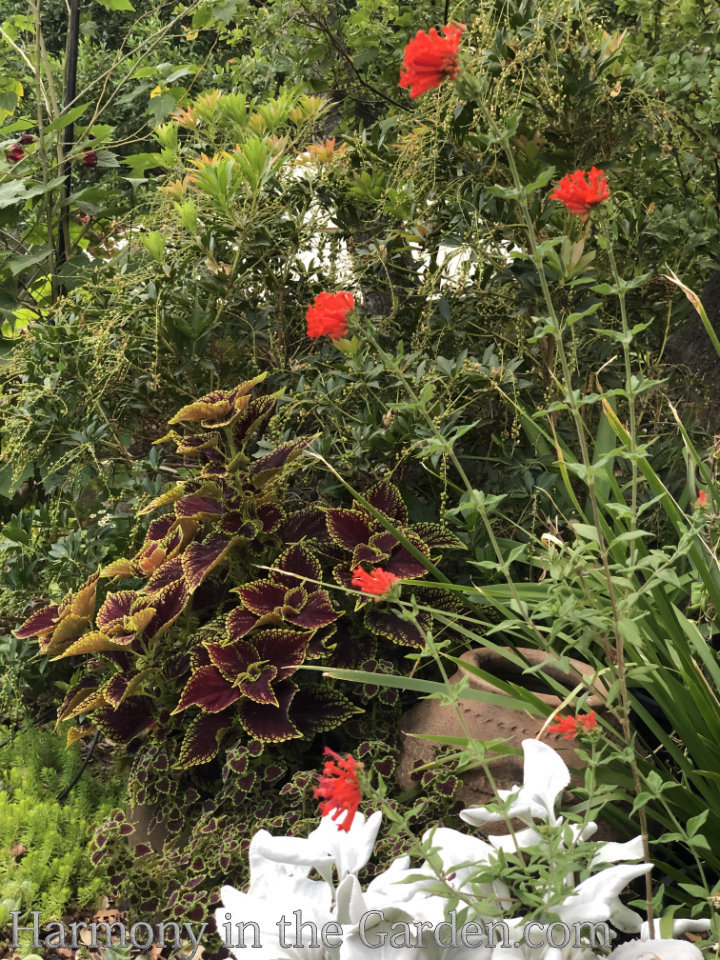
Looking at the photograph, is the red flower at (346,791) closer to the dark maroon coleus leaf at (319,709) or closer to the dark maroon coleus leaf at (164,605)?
the dark maroon coleus leaf at (319,709)

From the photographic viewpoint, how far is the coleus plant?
78.2 inches

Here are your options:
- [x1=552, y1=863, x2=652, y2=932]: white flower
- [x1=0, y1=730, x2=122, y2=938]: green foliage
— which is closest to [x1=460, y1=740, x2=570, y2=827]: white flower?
[x1=552, y1=863, x2=652, y2=932]: white flower

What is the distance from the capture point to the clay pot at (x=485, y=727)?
187cm

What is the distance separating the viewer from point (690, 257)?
8.68 feet

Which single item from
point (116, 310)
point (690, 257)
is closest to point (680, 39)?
point (690, 257)

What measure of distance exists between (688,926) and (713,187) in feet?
8.06

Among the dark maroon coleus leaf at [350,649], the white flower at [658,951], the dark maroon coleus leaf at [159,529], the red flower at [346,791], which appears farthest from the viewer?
the dark maroon coleus leaf at [159,529]

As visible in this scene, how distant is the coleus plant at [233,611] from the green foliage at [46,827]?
272 mm

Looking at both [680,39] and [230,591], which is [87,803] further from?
[680,39]

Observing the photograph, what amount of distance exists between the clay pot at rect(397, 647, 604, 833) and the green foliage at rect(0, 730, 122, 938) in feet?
2.54

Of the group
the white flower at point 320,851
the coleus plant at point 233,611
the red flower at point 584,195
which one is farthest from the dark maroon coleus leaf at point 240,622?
the red flower at point 584,195

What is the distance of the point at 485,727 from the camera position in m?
1.91

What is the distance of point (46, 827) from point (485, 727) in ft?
3.83

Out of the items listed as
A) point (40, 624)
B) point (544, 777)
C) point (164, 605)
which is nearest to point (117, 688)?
point (164, 605)
